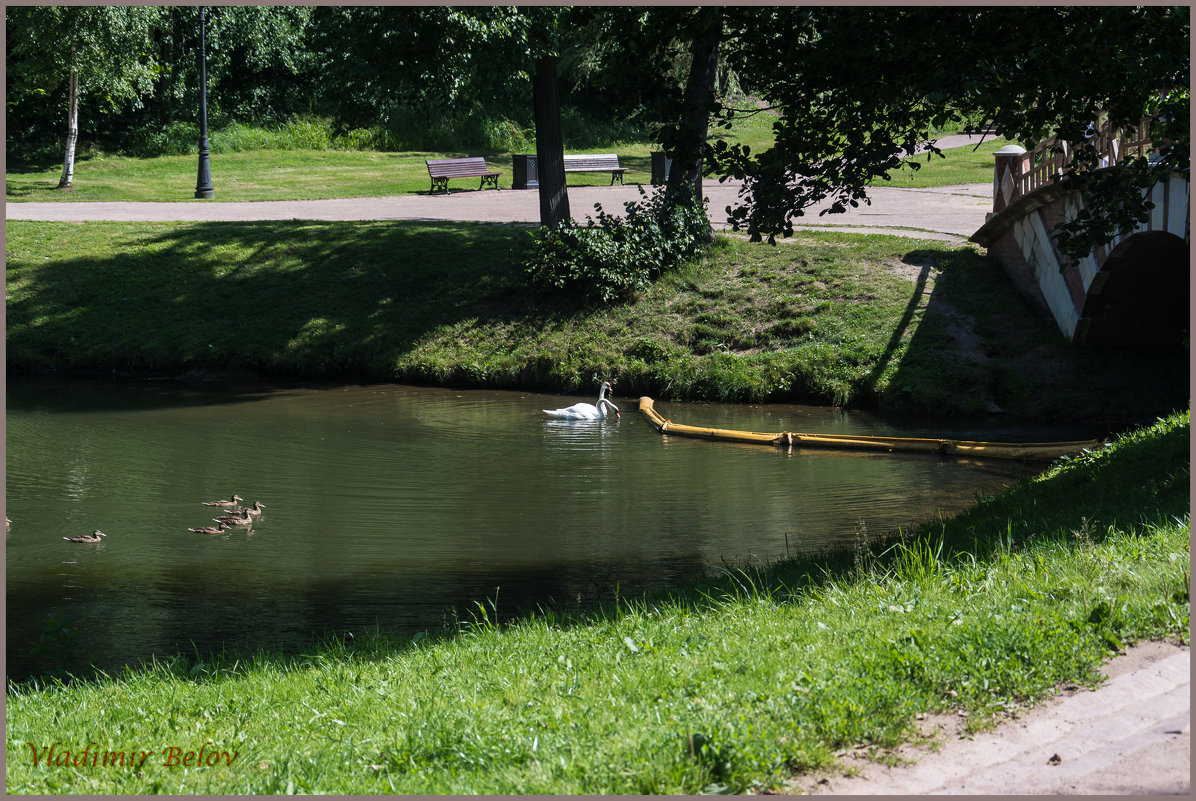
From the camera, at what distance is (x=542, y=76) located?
75.4ft

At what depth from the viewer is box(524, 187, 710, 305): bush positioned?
2280 centimetres

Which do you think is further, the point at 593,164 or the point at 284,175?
the point at 284,175

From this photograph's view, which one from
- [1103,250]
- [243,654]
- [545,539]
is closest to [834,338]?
[1103,250]

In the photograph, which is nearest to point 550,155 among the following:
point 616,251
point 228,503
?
point 616,251

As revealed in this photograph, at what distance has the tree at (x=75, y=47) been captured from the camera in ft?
108

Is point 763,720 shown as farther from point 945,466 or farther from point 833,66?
point 945,466

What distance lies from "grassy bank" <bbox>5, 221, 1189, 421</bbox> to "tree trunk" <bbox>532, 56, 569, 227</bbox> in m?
1.12

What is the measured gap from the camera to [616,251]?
899 inches

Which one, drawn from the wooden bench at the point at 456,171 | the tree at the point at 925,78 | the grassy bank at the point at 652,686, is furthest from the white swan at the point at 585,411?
the wooden bench at the point at 456,171

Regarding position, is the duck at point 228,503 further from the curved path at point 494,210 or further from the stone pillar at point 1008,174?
the curved path at point 494,210

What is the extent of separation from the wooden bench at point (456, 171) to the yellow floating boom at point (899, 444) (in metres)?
20.7

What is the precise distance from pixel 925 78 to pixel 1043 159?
1083 cm

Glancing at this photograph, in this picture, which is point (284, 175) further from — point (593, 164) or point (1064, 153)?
point (1064, 153)

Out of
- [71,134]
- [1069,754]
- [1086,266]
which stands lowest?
[1069,754]
